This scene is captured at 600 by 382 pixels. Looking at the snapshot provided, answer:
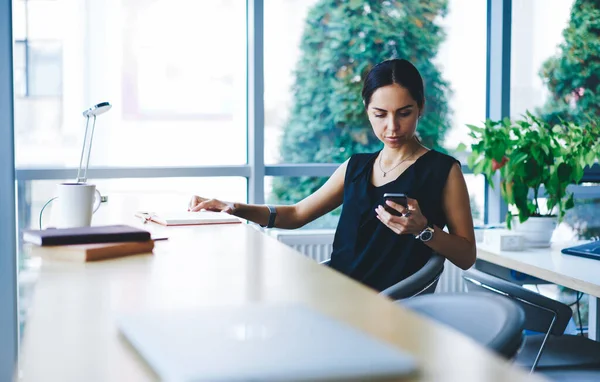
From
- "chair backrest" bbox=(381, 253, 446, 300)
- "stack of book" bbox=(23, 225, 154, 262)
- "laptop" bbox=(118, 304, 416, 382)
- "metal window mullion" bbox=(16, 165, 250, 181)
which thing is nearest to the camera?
"laptop" bbox=(118, 304, 416, 382)

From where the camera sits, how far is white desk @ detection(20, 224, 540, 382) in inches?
33.7

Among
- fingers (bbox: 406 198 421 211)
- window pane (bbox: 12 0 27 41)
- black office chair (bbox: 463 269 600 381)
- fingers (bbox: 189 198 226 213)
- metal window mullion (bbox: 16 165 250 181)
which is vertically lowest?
black office chair (bbox: 463 269 600 381)

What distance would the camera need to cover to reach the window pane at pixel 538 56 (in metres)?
4.54

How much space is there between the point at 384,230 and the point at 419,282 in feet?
1.11

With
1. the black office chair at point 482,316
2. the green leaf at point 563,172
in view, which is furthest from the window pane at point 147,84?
the black office chair at point 482,316

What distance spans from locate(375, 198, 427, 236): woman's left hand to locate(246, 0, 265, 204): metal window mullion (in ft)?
6.36

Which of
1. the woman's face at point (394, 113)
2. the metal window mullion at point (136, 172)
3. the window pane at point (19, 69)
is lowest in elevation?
the metal window mullion at point (136, 172)

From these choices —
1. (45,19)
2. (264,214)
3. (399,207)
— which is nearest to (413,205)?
(399,207)

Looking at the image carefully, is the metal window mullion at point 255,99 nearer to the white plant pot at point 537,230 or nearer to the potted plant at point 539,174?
the potted plant at point 539,174

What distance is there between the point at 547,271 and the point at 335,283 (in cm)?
153

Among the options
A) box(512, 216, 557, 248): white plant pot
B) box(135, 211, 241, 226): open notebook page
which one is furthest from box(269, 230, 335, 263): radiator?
box(135, 211, 241, 226): open notebook page

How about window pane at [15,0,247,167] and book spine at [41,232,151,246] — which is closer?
book spine at [41,232,151,246]

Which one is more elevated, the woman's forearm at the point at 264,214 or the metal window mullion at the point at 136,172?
the metal window mullion at the point at 136,172

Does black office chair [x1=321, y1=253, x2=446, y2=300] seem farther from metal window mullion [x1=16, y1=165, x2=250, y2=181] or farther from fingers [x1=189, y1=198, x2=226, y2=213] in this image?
metal window mullion [x1=16, y1=165, x2=250, y2=181]
